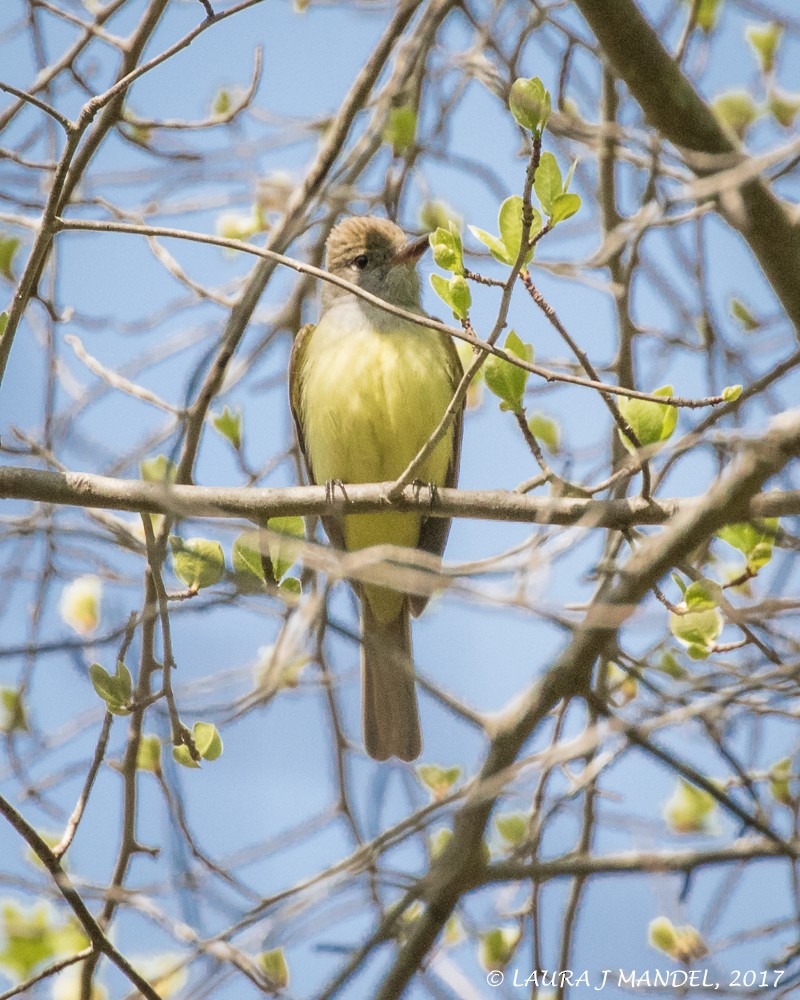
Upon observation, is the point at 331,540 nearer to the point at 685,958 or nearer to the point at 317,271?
the point at 685,958

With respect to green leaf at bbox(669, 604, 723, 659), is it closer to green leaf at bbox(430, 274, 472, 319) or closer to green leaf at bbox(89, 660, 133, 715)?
green leaf at bbox(430, 274, 472, 319)

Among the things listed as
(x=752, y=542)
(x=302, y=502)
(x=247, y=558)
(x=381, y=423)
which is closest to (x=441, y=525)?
(x=381, y=423)

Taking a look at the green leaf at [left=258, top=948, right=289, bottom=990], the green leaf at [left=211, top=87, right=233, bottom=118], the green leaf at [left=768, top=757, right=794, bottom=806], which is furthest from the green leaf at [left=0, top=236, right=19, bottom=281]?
the green leaf at [left=768, top=757, right=794, bottom=806]

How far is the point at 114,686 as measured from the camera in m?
3.34

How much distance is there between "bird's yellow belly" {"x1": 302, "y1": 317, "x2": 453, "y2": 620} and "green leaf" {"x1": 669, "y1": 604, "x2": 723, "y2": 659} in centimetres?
177

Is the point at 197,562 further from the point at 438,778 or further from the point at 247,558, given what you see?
the point at 438,778

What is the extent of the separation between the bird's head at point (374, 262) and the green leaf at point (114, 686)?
3040 millimetres

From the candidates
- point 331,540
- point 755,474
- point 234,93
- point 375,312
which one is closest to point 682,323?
point 375,312

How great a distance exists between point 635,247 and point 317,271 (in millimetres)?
1367

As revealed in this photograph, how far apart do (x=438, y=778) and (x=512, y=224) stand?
86.1 inches

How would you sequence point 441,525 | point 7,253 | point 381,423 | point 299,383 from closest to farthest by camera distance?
point 7,253
point 381,423
point 441,525
point 299,383

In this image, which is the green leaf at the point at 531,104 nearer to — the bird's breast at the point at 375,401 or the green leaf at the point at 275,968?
the bird's breast at the point at 375,401

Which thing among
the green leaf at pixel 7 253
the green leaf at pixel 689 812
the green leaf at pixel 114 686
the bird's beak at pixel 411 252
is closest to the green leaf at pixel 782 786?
the green leaf at pixel 689 812

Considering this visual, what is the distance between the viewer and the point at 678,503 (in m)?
3.53
